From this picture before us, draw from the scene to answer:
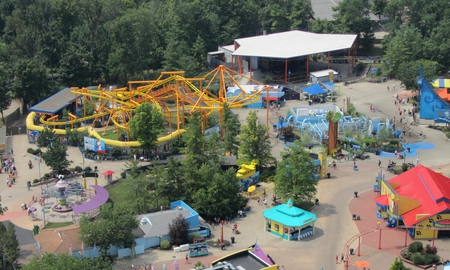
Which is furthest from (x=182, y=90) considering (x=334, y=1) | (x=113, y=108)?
(x=334, y=1)

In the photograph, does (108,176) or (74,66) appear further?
(74,66)

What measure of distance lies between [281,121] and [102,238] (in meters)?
39.4

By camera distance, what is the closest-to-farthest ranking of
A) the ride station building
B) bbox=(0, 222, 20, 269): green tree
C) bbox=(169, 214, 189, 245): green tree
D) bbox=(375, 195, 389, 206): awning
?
bbox=(0, 222, 20, 269): green tree < bbox=(169, 214, 189, 245): green tree < the ride station building < bbox=(375, 195, 389, 206): awning

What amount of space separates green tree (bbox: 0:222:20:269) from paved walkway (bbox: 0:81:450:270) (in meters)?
8.04

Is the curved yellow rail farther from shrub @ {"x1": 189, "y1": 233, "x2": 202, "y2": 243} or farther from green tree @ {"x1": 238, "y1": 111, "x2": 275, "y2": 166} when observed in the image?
shrub @ {"x1": 189, "y1": 233, "x2": 202, "y2": 243}

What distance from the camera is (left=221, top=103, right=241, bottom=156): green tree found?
76.4 m

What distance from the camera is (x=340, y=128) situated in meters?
86.6

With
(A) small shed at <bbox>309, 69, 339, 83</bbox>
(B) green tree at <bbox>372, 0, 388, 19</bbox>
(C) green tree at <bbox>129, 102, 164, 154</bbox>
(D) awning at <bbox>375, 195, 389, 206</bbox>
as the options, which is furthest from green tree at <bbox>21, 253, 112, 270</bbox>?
(B) green tree at <bbox>372, 0, 388, 19</bbox>

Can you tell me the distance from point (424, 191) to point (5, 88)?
→ 60.9 metres

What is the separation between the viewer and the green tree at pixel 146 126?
79.0 meters

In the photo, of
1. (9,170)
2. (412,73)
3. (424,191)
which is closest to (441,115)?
(412,73)

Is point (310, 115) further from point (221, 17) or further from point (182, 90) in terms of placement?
point (221, 17)

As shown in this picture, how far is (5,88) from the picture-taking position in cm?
9619

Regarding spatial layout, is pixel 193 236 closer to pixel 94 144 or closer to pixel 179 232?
pixel 179 232
